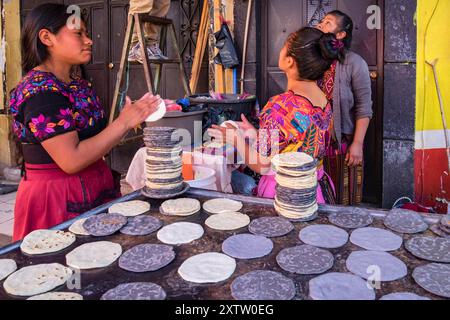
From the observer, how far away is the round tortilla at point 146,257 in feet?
4.76

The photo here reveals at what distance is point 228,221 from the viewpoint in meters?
1.81

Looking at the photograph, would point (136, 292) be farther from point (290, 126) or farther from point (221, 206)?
point (290, 126)

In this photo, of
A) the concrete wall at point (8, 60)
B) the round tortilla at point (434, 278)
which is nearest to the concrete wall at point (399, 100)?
the round tortilla at point (434, 278)

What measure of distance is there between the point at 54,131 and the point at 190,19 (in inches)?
142

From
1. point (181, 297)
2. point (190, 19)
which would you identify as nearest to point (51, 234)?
point (181, 297)

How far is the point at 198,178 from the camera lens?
2619mm

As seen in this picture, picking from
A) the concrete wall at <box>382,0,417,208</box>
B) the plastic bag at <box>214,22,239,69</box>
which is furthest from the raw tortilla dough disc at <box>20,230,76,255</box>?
the plastic bag at <box>214,22,239,69</box>

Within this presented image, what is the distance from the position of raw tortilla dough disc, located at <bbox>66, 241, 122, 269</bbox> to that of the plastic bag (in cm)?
316

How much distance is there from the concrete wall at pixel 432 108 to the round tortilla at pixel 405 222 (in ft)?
6.79

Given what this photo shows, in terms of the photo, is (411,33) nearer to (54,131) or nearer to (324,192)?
(324,192)

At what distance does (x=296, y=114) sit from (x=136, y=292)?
1.34 metres

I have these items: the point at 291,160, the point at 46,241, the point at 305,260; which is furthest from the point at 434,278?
the point at 46,241

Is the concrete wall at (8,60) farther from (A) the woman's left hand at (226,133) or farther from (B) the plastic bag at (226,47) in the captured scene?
(A) the woman's left hand at (226,133)
